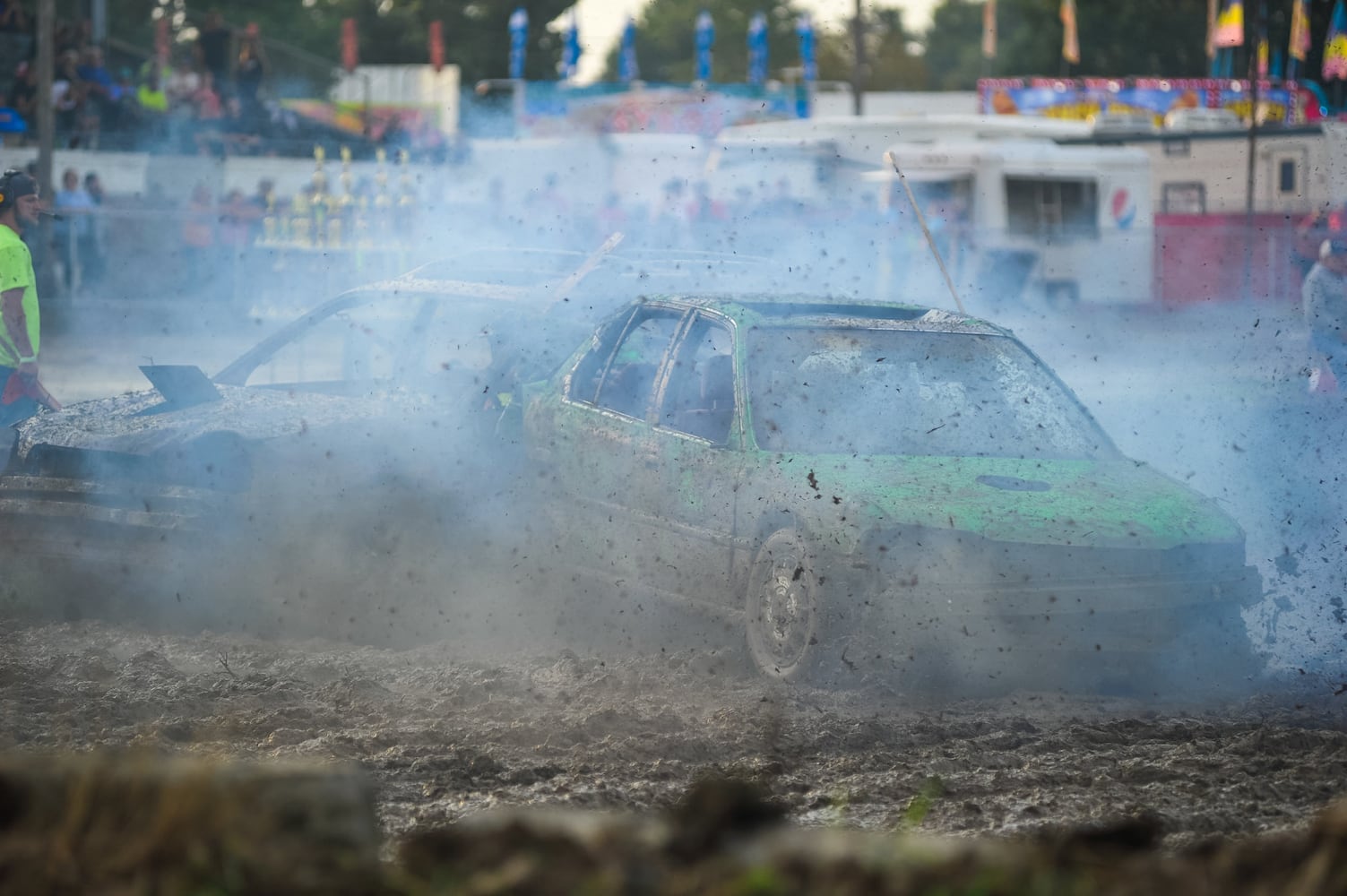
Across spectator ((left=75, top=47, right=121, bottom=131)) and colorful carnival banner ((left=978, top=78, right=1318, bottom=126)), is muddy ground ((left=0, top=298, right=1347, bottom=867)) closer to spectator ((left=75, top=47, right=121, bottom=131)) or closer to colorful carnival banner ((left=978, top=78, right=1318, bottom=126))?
spectator ((left=75, top=47, right=121, bottom=131))

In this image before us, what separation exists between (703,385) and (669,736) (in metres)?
1.86

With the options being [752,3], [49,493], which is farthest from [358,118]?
[752,3]

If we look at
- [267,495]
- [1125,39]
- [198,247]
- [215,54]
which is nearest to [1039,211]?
[198,247]

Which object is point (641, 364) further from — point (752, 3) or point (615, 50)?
point (615, 50)

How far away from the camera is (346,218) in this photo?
58.4 ft

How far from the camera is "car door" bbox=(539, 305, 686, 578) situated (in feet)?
21.5

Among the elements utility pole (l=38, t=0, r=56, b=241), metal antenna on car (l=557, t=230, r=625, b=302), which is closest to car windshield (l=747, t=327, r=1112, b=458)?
metal antenna on car (l=557, t=230, r=625, b=302)

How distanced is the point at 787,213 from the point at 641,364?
44.3 feet

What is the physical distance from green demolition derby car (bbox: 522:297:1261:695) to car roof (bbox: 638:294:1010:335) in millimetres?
14

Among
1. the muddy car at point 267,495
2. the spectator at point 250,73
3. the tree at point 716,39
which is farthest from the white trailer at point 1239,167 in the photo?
the tree at point 716,39

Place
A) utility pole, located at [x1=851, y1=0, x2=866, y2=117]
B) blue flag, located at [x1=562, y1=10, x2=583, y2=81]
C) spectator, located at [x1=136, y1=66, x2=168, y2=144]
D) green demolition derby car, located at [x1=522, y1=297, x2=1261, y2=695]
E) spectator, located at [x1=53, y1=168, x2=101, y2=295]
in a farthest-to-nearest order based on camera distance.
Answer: blue flag, located at [x1=562, y1=10, x2=583, y2=81] → utility pole, located at [x1=851, y1=0, x2=866, y2=117] → spectator, located at [x1=136, y1=66, x2=168, y2=144] → spectator, located at [x1=53, y1=168, x2=101, y2=295] → green demolition derby car, located at [x1=522, y1=297, x2=1261, y2=695]

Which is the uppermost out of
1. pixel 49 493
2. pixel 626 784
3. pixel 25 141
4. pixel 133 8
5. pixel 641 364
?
pixel 133 8

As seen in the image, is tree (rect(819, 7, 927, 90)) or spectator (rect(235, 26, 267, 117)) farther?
tree (rect(819, 7, 927, 90))

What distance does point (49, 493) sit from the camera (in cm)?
685
